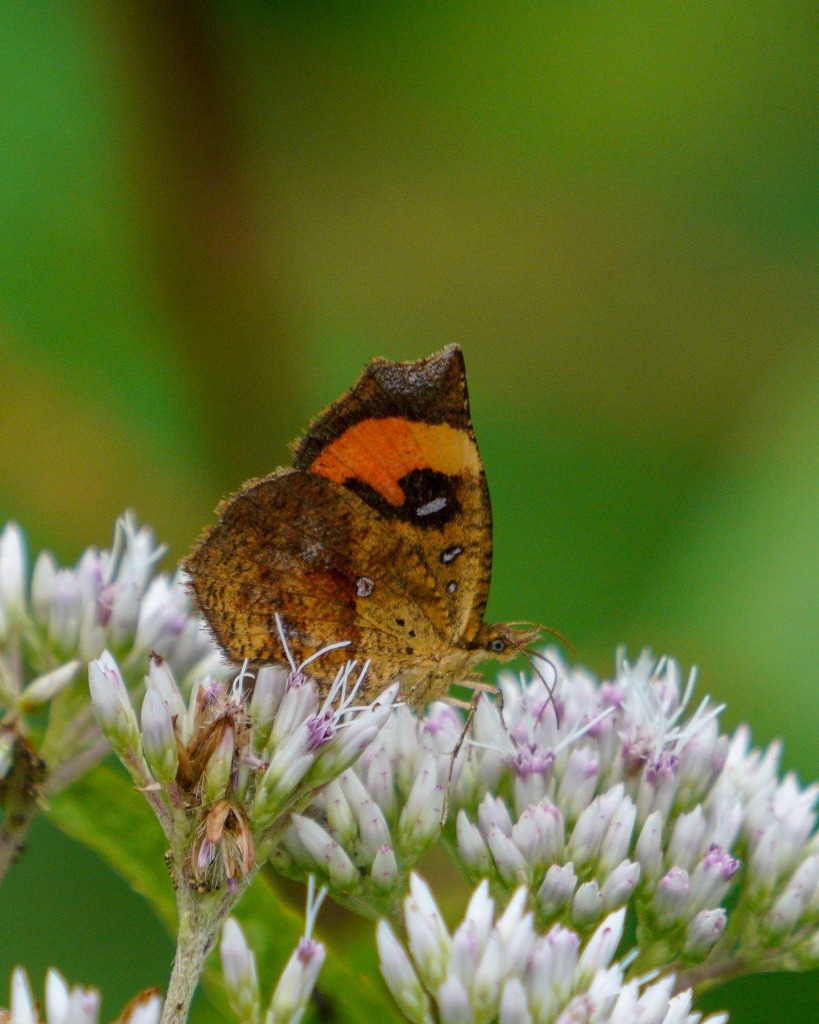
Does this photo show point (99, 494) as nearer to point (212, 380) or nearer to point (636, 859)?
point (212, 380)

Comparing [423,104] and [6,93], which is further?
[423,104]

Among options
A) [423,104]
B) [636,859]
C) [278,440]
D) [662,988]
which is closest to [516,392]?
[278,440]

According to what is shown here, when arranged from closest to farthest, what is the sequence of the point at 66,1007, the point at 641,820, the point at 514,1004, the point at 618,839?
the point at 66,1007, the point at 514,1004, the point at 618,839, the point at 641,820

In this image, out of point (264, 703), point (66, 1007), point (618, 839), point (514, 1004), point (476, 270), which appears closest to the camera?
point (66, 1007)

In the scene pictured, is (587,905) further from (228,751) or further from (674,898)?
(228,751)

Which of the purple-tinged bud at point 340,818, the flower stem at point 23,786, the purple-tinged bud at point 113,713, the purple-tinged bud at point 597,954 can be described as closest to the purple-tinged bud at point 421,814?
the purple-tinged bud at point 340,818

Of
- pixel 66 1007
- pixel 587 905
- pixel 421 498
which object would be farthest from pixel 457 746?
pixel 66 1007
